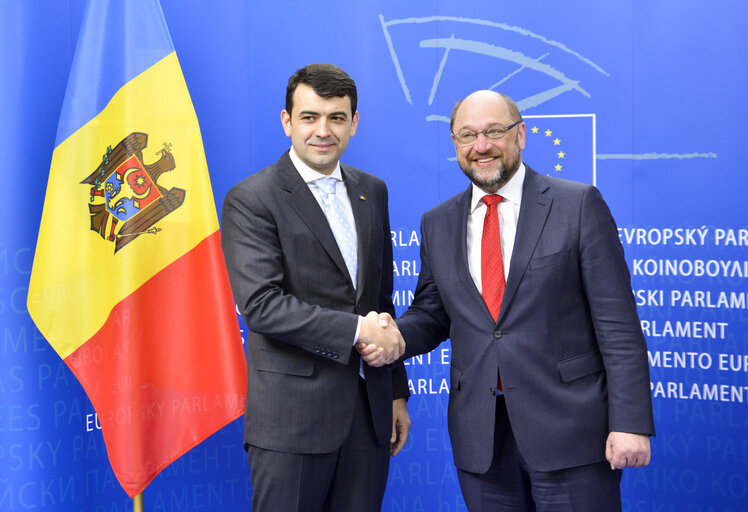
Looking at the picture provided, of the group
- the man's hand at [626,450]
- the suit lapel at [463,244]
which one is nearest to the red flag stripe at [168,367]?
the suit lapel at [463,244]

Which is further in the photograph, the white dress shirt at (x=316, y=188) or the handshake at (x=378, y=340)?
the white dress shirt at (x=316, y=188)

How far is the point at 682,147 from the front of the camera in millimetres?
3129

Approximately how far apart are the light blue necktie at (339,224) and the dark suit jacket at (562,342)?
1.38 ft

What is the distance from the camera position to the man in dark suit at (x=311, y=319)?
212 cm

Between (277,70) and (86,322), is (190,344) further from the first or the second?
(277,70)

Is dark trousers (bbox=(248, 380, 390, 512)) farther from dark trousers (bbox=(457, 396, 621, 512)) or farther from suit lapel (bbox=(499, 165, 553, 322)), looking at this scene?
suit lapel (bbox=(499, 165, 553, 322))

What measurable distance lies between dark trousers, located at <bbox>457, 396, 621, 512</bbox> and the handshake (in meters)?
0.37

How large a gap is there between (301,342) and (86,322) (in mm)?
1089

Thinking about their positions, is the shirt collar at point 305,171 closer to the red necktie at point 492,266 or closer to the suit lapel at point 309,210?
the suit lapel at point 309,210

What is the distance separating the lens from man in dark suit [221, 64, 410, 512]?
6.94 ft

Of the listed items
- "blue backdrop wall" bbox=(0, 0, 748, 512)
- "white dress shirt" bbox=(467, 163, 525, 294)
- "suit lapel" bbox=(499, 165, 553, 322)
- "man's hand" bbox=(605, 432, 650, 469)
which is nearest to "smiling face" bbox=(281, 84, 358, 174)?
"white dress shirt" bbox=(467, 163, 525, 294)

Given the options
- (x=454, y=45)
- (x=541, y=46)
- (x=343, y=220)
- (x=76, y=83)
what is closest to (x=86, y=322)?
(x=76, y=83)

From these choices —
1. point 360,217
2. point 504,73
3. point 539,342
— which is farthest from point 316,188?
point 504,73

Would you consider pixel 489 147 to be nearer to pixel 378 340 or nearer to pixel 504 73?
pixel 378 340
